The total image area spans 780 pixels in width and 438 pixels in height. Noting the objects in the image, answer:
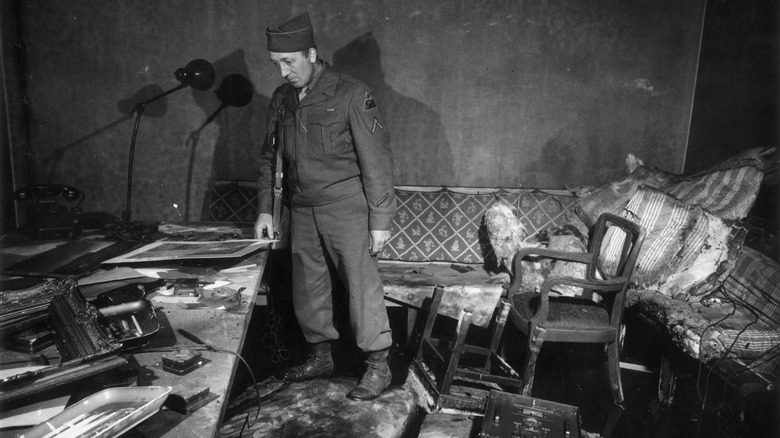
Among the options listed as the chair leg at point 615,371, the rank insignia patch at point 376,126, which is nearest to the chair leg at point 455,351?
the chair leg at point 615,371

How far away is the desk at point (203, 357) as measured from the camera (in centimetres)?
124

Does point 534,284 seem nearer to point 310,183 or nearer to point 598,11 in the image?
point 310,183

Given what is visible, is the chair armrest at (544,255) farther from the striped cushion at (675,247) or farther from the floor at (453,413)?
the floor at (453,413)

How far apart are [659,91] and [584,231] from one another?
1.75m

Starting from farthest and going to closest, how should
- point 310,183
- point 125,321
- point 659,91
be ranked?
point 659,91
point 310,183
point 125,321

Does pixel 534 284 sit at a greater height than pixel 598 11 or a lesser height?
lesser

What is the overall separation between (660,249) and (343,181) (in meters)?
2.47

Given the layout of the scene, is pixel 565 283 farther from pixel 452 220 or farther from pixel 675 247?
pixel 452 220

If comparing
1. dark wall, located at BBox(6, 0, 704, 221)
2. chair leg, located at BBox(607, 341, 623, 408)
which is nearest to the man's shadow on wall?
dark wall, located at BBox(6, 0, 704, 221)

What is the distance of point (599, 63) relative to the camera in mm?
4609

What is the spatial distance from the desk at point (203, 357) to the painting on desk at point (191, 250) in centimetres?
17

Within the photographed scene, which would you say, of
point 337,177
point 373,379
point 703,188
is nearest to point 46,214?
point 337,177

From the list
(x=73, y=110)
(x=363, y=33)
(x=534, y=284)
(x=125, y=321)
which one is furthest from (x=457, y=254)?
(x=73, y=110)

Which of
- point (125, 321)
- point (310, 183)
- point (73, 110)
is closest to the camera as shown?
point (125, 321)
